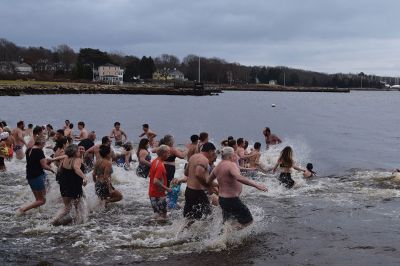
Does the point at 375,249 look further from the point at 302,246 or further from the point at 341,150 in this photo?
the point at 341,150

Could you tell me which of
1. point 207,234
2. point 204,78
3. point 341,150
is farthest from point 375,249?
point 204,78

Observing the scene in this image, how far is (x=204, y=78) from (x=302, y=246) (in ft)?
618

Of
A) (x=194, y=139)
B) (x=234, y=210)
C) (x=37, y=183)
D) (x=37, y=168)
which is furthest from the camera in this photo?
(x=194, y=139)

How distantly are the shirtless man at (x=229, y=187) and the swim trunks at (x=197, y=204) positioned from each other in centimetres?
39

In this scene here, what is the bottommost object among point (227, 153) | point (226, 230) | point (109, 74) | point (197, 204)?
point (226, 230)

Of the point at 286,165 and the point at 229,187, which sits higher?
the point at 229,187

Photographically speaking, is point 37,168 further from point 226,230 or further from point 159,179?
point 226,230

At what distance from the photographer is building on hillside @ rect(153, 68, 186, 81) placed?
184m

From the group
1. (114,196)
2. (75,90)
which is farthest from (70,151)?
(75,90)

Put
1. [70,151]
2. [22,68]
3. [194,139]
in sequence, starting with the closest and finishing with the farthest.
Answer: [70,151] < [194,139] < [22,68]

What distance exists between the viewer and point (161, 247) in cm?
965

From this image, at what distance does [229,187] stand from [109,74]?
153525mm

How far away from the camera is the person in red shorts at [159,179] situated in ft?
34.1

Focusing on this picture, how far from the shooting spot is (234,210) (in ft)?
30.7
